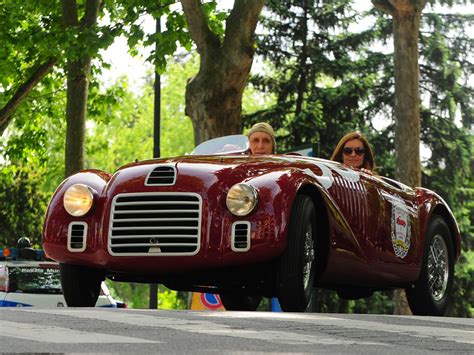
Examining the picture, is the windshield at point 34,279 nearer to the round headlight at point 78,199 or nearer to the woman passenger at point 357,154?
the woman passenger at point 357,154

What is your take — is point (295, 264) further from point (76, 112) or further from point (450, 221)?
point (76, 112)

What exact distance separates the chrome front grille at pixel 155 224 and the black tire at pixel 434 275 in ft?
9.90

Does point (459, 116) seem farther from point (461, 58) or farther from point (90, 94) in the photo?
point (90, 94)

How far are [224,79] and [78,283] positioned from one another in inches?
371

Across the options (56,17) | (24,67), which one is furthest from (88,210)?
(24,67)

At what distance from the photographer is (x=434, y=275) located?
12.0m

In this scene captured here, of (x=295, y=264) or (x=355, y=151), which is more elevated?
(x=355, y=151)

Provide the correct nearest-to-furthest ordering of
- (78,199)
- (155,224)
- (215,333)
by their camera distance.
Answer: (215,333)
(155,224)
(78,199)

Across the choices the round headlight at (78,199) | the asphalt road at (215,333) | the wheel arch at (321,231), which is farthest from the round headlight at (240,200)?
the asphalt road at (215,333)

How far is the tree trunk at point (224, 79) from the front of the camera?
63.4ft

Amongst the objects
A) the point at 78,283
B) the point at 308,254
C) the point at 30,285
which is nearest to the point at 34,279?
the point at 30,285

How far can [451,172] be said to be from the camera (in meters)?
40.5

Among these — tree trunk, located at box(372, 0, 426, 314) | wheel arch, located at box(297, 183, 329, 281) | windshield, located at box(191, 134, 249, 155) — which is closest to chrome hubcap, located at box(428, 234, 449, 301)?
windshield, located at box(191, 134, 249, 155)

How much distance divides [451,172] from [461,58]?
3.54 m
